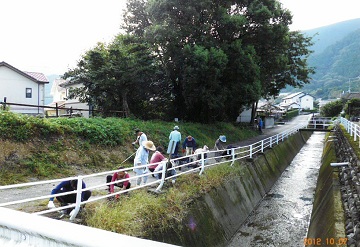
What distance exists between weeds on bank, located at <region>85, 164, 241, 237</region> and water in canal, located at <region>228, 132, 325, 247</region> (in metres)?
2.40

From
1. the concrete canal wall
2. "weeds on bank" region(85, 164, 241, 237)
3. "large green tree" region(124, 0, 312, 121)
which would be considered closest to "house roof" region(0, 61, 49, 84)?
"large green tree" region(124, 0, 312, 121)

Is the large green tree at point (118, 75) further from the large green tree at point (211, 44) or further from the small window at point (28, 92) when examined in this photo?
the small window at point (28, 92)

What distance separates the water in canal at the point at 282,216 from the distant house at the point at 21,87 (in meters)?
19.3

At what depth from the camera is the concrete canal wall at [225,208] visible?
6.96 metres

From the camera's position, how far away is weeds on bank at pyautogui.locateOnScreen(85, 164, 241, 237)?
17.6ft

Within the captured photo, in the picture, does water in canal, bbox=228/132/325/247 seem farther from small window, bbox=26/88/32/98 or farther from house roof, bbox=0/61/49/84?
small window, bbox=26/88/32/98

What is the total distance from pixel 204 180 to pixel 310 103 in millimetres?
106506

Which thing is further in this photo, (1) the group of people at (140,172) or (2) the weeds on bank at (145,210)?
(1) the group of people at (140,172)

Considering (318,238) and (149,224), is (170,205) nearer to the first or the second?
(149,224)

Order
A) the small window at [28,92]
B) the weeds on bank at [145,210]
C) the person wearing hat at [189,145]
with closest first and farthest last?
1. the weeds on bank at [145,210]
2. the person wearing hat at [189,145]
3. the small window at [28,92]

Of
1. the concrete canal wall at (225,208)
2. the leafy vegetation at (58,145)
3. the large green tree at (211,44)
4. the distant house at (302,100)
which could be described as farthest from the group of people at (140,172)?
the distant house at (302,100)

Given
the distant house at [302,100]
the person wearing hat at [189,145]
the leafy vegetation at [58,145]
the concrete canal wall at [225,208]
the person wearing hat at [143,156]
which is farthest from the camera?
the distant house at [302,100]

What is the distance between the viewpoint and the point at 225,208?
945cm
